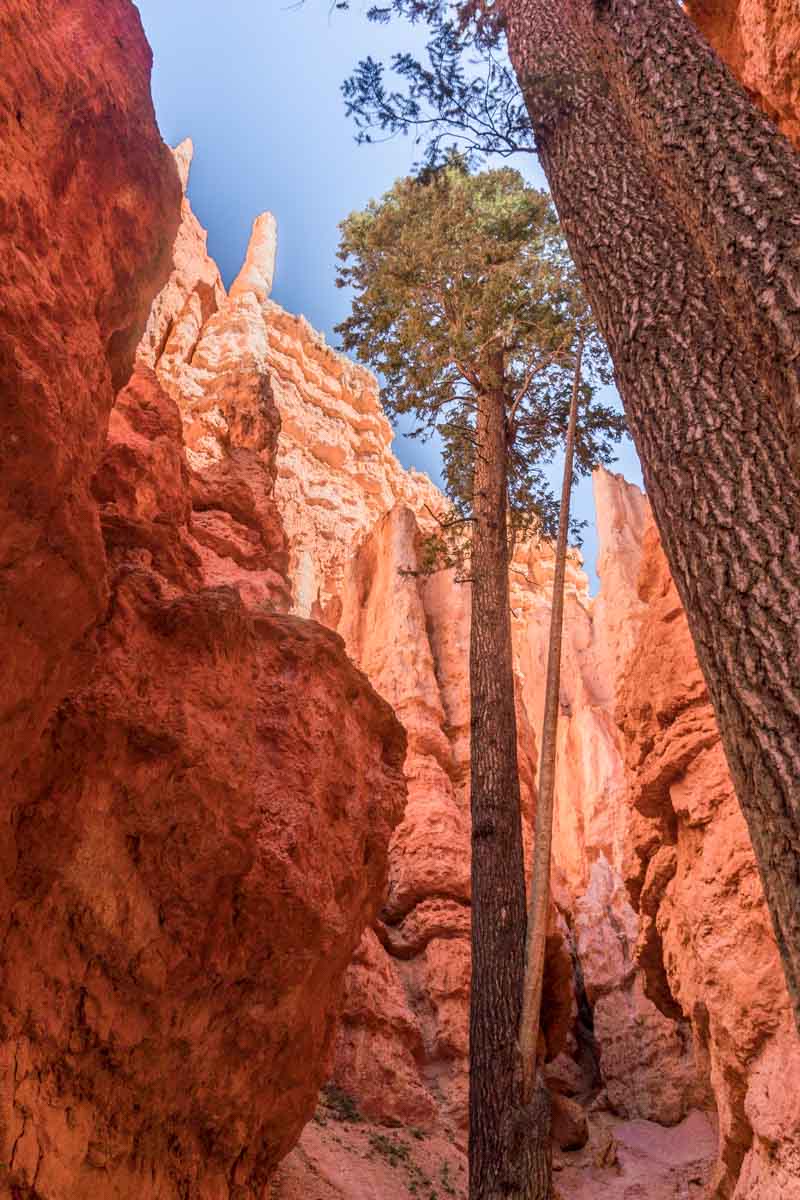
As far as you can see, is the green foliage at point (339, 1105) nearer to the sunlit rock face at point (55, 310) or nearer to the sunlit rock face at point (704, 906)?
the sunlit rock face at point (704, 906)

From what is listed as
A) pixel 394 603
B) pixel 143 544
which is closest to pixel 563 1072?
pixel 394 603

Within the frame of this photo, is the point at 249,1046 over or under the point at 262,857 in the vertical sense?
under

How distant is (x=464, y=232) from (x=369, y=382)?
41.2 meters

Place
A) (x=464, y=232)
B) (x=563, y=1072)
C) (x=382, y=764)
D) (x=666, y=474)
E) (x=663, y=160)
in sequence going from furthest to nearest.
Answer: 1. (x=563, y=1072)
2. (x=464, y=232)
3. (x=382, y=764)
4. (x=663, y=160)
5. (x=666, y=474)

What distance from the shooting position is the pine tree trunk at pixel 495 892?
19.5ft

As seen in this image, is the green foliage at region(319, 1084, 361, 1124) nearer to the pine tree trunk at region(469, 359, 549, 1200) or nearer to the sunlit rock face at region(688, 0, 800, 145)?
the pine tree trunk at region(469, 359, 549, 1200)

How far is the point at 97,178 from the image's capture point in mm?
5562

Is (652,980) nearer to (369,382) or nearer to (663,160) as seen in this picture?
(663,160)

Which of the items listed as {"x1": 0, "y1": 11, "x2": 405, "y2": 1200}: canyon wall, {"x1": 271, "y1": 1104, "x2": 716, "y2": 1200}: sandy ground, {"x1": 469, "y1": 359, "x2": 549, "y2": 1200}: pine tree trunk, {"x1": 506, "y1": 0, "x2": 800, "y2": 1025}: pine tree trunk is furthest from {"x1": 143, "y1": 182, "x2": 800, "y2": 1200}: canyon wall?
{"x1": 506, "y1": 0, "x2": 800, "y2": 1025}: pine tree trunk

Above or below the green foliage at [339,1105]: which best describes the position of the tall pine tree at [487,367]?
above

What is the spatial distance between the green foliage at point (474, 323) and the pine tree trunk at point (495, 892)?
171 centimetres

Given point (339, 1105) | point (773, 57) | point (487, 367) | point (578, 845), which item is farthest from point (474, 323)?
point (578, 845)

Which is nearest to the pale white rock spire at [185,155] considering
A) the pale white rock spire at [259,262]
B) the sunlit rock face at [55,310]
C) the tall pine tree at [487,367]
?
the pale white rock spire at [259,262]

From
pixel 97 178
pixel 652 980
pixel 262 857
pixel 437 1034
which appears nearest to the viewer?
pixel 97 178
